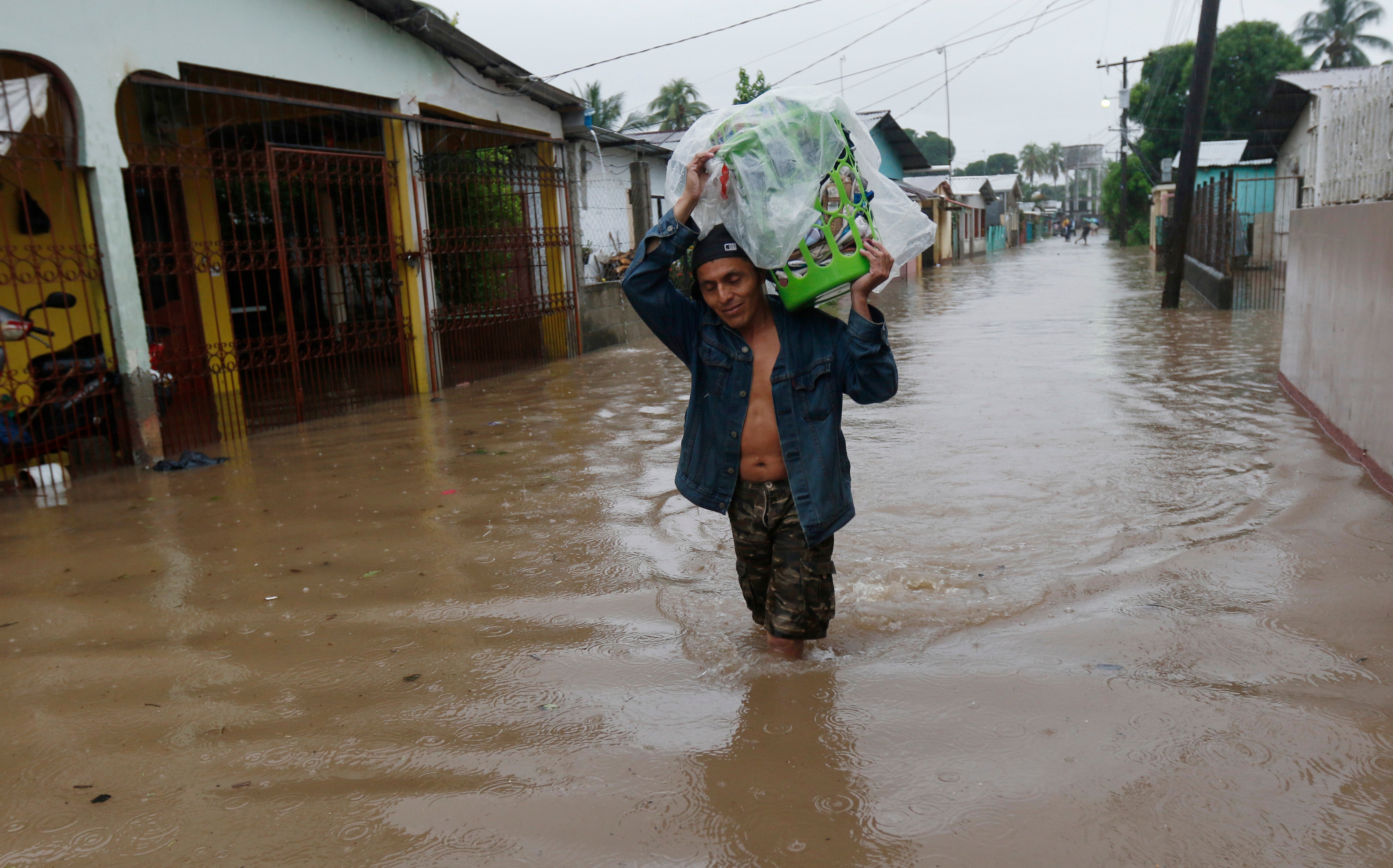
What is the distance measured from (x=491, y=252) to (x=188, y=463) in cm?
520

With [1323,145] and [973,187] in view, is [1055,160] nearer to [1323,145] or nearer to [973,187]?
[973,187]

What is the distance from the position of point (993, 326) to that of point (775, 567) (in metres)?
12.2

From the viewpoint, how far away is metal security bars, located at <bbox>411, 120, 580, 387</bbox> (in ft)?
33.7

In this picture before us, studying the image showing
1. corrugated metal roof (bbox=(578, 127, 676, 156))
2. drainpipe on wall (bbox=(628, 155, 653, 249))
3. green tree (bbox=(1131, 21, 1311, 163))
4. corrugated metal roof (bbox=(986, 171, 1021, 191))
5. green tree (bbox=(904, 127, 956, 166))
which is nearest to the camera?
corrugated metal roof (bbox=(578, 127, 676, 156))

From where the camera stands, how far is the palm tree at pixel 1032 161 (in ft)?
361

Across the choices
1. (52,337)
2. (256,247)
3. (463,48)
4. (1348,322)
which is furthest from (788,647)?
(256,247)

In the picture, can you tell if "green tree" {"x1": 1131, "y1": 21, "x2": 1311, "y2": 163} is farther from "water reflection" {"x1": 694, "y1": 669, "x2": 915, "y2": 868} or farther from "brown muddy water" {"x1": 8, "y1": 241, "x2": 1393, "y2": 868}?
"water reflection" {"x1": 694, "y1": 669, "x2": 915, "y2": 868}

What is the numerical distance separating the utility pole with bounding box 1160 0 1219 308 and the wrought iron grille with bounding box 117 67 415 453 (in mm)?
11584

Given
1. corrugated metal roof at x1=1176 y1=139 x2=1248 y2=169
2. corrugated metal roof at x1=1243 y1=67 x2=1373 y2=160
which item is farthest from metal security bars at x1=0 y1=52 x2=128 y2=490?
corrugated metal roof at x1=1176 y1=139 x2=1248 y2=169

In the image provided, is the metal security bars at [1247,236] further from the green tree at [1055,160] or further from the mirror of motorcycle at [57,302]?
the green tree at [1055,160]

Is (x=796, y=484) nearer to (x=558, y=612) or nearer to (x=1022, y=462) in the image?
(x=558, y=612)

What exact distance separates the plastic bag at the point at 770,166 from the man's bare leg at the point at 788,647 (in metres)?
1.23

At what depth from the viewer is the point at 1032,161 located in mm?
110375

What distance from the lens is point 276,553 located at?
4793mm
